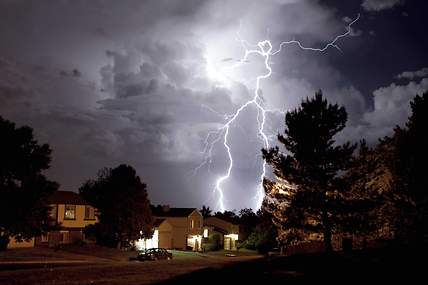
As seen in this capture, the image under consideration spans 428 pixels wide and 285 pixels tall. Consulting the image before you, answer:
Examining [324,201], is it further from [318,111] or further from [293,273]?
[293,273]

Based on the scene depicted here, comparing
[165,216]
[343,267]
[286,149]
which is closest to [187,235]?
[165,216]

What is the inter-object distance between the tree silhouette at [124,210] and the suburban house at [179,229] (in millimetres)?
13092

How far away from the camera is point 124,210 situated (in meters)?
50.8

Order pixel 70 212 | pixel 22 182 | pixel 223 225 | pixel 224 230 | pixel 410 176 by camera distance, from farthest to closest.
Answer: pixel 223 225, pixel 224 230, pixel 70 212, pixel 22 182, pixel 410 176

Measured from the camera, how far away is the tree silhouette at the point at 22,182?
35844 mm

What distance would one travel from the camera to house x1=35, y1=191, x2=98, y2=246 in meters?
54.8

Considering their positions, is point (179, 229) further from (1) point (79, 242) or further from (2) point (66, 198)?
(1) point (79, 242)

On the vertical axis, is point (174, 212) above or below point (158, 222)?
above

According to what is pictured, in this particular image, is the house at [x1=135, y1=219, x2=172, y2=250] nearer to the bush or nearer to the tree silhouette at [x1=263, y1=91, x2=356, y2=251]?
the bush

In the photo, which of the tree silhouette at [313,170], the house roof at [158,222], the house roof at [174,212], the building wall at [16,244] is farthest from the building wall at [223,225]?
the tree silhouette at [313,170]

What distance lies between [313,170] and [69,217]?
3733 centimetres

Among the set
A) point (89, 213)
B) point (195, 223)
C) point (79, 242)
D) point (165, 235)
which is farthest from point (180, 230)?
point (79, 242)

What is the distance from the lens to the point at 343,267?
824 inches

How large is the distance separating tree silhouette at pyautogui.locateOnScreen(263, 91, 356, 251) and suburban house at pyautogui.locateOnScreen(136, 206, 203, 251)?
3661 centimetres
